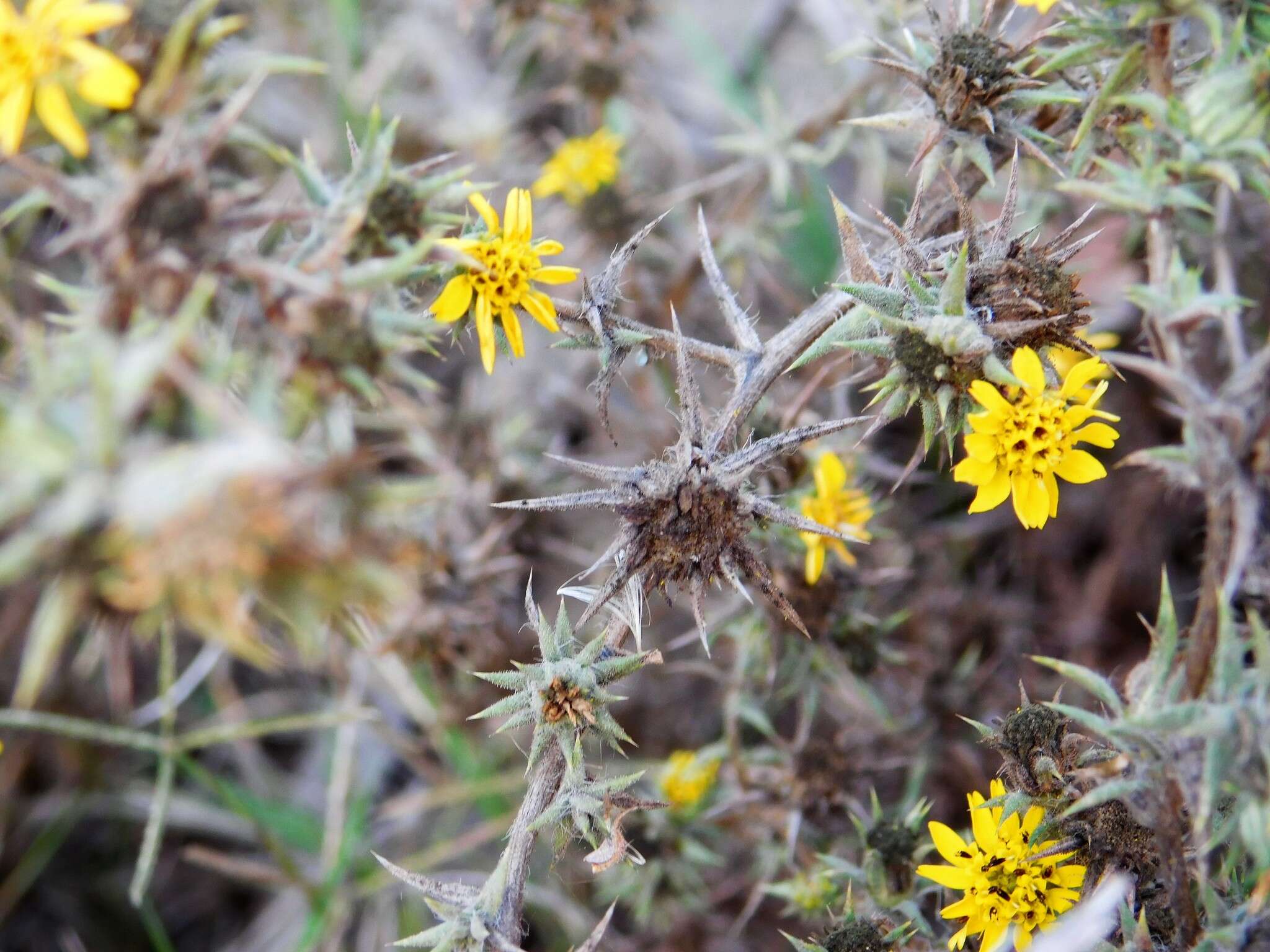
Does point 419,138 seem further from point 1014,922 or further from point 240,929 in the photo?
point 1014,922

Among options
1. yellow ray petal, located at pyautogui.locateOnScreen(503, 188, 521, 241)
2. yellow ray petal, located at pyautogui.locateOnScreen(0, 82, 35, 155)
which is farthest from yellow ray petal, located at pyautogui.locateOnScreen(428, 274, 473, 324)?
yellow ray petal, located at pyautogui.locateOnScreen(0, 82, 35, 155)

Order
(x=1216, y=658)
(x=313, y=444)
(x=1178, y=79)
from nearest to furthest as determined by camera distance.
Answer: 1. (x=1216, y=658)
2. (x=313, y=444)
3. (x=1178, y=79)

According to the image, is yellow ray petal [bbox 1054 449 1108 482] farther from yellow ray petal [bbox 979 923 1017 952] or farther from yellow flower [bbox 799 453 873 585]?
yellow ray petal [bbox 979 923 1017 952]

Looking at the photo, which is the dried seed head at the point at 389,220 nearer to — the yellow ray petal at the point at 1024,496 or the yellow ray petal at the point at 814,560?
the yellow ray petal at the point at 814,560

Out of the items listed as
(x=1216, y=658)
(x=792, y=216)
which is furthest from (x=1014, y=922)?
(x=792, y=216)

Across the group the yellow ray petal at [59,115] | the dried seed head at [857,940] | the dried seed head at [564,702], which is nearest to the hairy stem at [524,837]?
the dried seed head at [564,702]

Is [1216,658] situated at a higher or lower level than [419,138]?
higher
